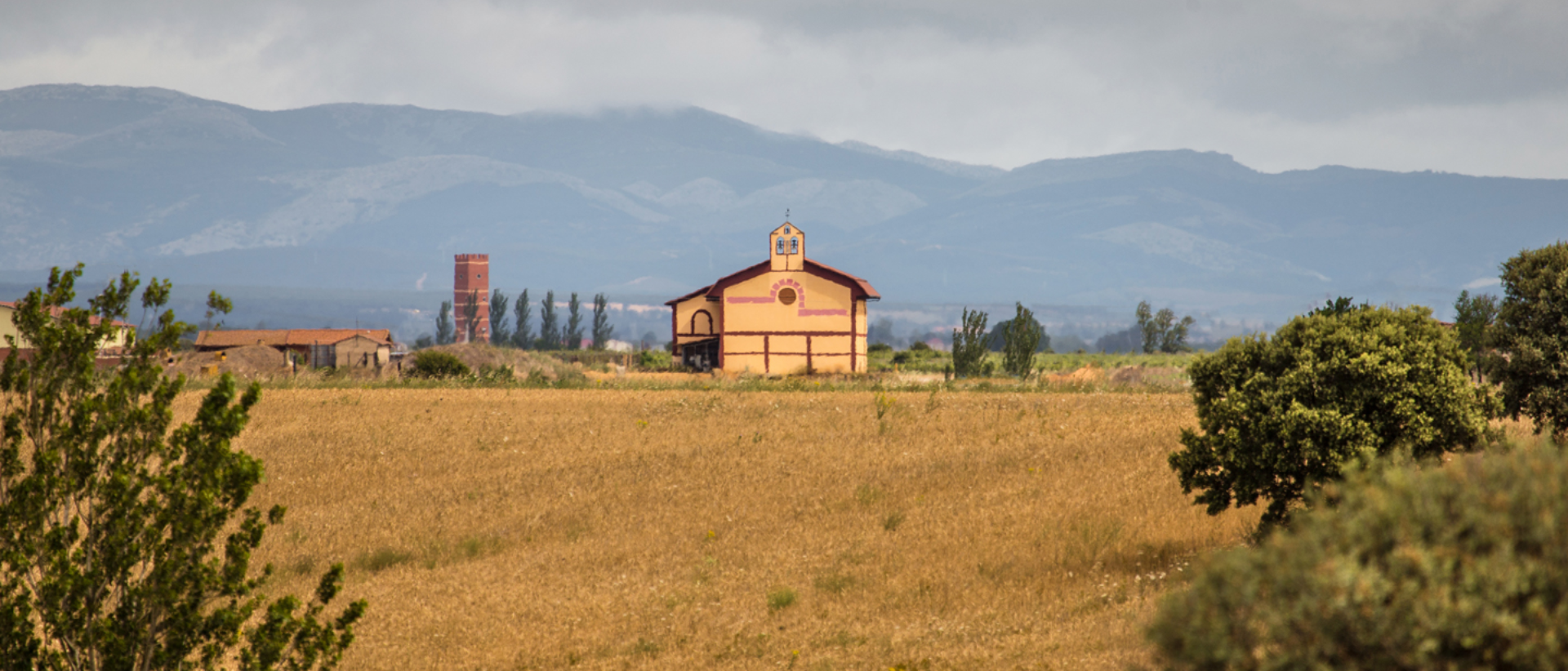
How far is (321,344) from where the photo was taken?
6638cm

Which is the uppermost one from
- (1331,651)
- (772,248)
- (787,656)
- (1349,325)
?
(772,248)

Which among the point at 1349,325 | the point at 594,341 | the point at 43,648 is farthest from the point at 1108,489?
the point at 594,341

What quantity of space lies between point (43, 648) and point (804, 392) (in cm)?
2559

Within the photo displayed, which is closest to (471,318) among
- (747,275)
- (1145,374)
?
(747,275)

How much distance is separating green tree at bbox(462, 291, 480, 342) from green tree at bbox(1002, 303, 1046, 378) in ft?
432

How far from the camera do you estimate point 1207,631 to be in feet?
16.4

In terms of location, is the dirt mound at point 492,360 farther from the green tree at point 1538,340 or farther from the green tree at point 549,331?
the green tree at point 549,331

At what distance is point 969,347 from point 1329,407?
120ft

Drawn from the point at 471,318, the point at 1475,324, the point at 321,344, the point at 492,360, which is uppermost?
the point at 471,318

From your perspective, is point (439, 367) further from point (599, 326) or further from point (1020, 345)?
point (599, 326)

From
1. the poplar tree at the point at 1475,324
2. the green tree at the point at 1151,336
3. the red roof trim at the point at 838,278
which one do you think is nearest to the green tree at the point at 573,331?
the green tree at the point at 1151,336

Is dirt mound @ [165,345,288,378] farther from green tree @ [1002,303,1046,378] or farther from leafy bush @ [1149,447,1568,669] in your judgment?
leafy bush @ [1149,447,1568,669]

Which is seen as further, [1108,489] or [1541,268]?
[1108,489]

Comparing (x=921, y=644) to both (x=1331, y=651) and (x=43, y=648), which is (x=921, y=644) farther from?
(x=43, y=648)
